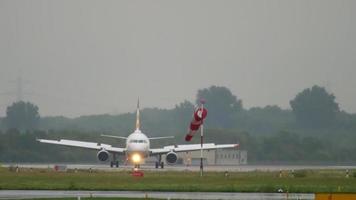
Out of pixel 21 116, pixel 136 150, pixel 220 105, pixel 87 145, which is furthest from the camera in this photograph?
pixel 220 105

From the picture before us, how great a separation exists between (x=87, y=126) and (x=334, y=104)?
36499 mm

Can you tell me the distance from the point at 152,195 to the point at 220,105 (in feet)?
341

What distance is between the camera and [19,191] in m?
54.8

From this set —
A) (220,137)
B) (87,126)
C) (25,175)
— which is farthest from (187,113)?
(25,175)

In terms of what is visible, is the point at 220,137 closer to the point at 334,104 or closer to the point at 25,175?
the point at 334,104

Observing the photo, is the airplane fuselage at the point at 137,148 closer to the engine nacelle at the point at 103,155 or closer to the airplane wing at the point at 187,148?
the engine nacelle at the point at 103,155

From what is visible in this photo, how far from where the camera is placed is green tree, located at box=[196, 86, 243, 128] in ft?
499

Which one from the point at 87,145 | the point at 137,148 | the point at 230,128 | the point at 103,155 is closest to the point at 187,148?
the point at 103,155

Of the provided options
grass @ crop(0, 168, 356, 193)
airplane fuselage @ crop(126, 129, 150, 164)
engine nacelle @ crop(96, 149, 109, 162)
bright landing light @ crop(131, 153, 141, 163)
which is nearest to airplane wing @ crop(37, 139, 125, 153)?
engine nacelle @ crop(96, 149, 109, 162)

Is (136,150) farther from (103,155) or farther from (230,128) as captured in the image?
(230,128)

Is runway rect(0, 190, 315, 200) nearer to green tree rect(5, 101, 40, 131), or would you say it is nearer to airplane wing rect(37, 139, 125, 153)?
airplane wing rect(37, 139, 125, 153)

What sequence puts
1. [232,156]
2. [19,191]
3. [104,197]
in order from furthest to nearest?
[232,156] < [19,191] < [104,197]

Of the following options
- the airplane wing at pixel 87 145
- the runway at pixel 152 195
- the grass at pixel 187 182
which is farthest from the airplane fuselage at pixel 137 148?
the runway at pixel 152 195

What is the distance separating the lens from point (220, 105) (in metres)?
155
